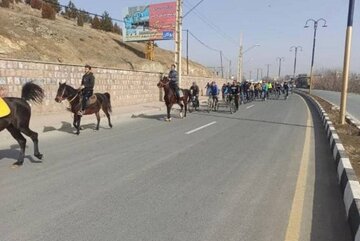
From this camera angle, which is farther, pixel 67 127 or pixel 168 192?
pixel 67 127

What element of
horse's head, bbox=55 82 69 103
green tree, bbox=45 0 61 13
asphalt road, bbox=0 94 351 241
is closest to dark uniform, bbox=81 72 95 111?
horse's head, bbox=55 82 69 103

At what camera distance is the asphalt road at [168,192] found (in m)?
5.10

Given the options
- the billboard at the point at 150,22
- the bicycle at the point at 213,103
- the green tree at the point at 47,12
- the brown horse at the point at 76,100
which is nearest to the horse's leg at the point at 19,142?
the brown horse at the point at 76,100

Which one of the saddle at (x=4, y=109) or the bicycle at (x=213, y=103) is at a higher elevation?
the saddle at (x=4, y=109)

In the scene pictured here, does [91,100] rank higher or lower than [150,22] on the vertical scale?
lower

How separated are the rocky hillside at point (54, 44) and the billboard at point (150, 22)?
10.8 feet

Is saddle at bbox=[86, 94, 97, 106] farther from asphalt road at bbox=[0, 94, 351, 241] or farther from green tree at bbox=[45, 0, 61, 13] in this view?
green tree at bbox=[45, 0, 61, 13]

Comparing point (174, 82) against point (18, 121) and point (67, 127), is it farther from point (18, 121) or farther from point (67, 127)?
point (18, 121)

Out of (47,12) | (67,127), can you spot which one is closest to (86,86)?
(67,127)

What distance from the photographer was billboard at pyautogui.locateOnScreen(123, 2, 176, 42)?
52344 mm

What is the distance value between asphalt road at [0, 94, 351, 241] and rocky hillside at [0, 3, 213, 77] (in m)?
21.9

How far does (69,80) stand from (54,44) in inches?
945

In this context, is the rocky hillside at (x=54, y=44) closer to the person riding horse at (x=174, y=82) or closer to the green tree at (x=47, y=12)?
the green tree at (x=47, y=12)

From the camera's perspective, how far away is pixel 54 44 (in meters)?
43.1
